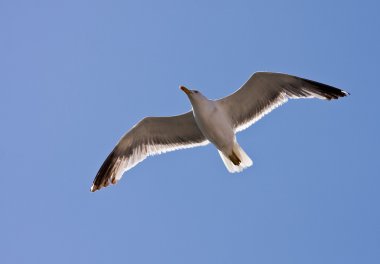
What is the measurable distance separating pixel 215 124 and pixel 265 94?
107 cm

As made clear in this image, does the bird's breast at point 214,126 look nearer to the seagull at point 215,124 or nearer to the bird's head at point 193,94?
the seagull at point 215,124

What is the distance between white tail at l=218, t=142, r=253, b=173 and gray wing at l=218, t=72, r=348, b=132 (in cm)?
Result: 44

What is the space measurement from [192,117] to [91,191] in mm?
1991

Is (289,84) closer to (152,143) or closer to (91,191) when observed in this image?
(152,143)

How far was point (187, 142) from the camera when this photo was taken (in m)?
10.9

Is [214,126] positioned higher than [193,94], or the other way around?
[193,94]

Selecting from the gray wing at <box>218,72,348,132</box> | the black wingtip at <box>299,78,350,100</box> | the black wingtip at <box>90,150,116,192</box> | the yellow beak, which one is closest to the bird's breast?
the yellow beak

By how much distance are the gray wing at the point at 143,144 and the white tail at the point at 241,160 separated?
1.86ft

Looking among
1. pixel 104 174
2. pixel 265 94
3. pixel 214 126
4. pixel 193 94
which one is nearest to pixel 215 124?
pixel 214 126

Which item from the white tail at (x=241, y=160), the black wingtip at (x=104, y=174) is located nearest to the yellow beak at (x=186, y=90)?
the white tail at (x=241, y=160)

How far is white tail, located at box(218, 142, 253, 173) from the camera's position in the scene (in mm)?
10234

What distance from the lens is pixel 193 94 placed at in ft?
32.8

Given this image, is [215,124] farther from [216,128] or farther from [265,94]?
[265,94]

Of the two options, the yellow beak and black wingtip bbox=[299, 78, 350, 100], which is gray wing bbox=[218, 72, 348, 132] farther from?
the yellow beak
